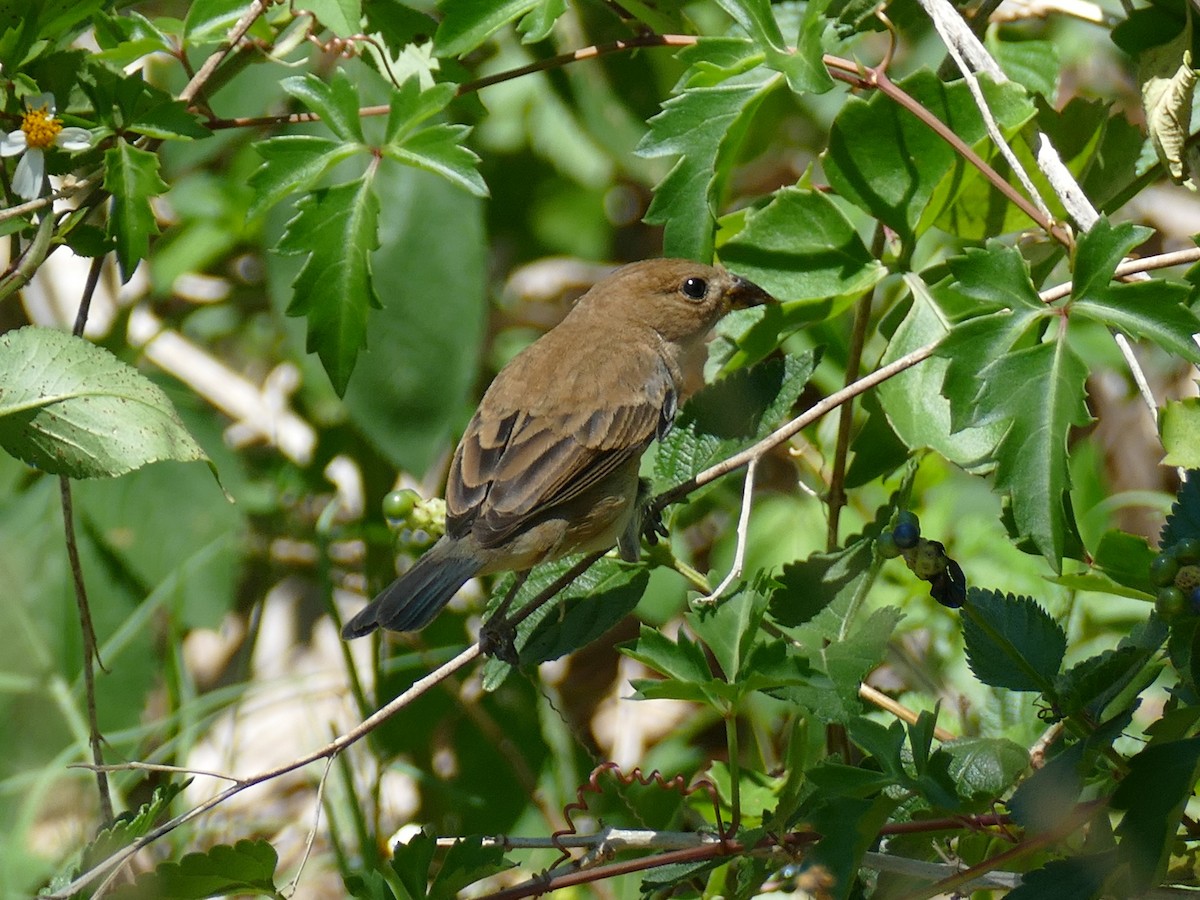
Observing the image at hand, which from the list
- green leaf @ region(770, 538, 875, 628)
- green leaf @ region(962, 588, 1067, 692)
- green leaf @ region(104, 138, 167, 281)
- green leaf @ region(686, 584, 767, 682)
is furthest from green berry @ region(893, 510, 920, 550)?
green leaf @ region(104, 138, 167, 281)

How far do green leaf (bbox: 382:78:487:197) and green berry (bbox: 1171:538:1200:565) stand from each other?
1.34 metres

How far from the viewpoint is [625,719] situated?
466cm

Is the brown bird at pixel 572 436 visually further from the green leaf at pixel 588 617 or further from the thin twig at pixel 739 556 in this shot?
the thin twig at pixel 739 556

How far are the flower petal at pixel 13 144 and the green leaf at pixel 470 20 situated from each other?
0.81 m

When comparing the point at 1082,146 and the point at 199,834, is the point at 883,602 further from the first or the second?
the point at 199,834

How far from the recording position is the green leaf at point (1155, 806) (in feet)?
5.66

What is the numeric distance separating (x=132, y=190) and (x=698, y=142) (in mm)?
1085

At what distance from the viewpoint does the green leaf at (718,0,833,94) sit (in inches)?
90.0

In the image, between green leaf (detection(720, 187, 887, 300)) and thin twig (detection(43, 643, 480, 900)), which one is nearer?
thin twig (detection(43, 643, 480, 900))

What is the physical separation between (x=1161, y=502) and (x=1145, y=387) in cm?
154

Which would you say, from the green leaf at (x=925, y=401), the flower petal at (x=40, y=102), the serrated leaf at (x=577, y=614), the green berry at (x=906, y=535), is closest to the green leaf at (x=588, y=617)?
the serrated leaf at (x=577, y=614)

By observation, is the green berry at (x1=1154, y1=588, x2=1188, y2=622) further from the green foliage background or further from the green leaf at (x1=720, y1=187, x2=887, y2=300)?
the green leaf at (x1=720, y1=187, x2=887, y2=300)

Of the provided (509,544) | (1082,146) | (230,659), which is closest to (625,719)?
(230,659)

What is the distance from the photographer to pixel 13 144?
250cm
